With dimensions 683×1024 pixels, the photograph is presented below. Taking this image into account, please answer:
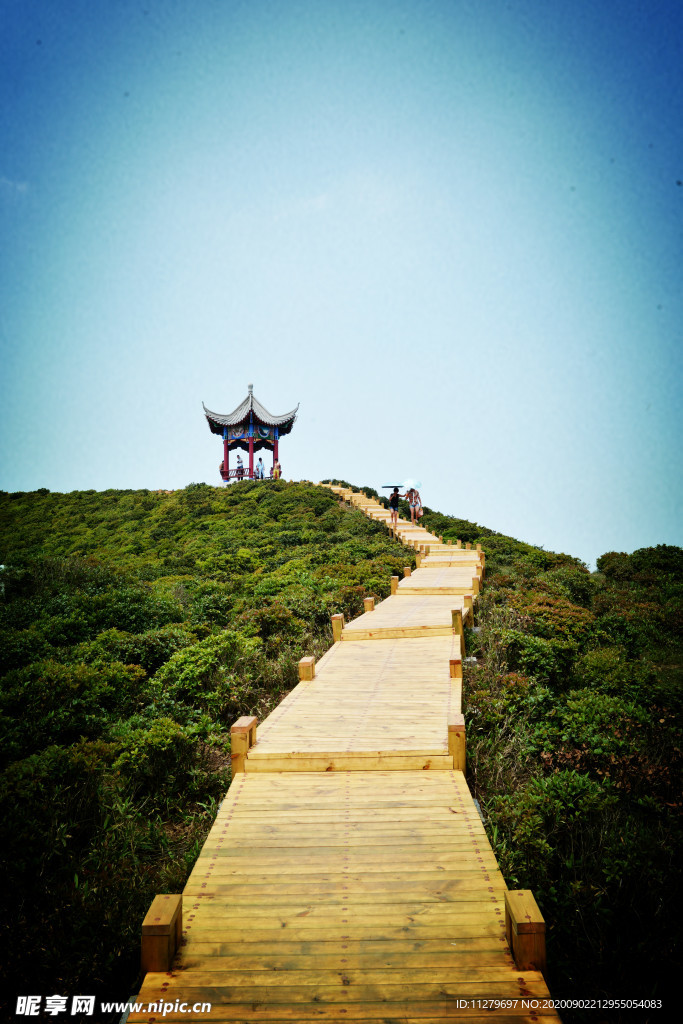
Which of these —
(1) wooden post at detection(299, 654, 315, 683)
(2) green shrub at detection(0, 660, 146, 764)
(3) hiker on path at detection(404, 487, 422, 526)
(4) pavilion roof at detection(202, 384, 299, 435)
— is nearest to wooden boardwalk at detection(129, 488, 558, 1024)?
(1) wooden post at detection(299, 654, 315, 683)

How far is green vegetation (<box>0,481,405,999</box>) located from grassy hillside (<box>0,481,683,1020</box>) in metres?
0.02

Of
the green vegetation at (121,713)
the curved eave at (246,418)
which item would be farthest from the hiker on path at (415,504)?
the curved eave at (246,418)

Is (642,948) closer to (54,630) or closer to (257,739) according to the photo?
(257,739)

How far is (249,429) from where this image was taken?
37531mm

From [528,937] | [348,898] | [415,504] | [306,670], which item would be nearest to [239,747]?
[348,898]

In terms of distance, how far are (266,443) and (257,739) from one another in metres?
33.8

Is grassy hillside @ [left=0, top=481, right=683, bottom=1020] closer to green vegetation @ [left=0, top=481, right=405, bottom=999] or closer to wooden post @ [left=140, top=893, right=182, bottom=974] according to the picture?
green vegetation @ [left=0, top=481, right=405, bottom=999]

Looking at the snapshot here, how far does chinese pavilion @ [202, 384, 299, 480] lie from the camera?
37.2 meters

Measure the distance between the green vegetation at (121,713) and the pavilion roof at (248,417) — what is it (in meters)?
19.0

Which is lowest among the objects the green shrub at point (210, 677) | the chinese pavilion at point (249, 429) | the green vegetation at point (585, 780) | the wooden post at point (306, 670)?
the green vegetation at point (585, 780)

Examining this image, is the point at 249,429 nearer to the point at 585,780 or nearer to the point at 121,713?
the point at 121,713

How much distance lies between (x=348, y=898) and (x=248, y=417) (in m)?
34.9

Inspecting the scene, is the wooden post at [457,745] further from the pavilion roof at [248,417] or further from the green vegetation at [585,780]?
the pavilion roof at [248,417]

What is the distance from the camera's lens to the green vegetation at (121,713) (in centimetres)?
440
